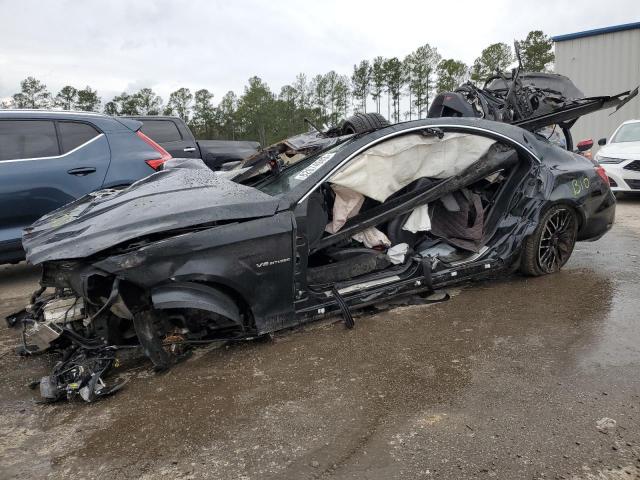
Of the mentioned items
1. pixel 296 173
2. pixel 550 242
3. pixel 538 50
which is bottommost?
pixel 550 242

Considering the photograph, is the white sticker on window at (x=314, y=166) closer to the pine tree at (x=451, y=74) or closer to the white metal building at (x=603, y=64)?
the white metal building at (x=603, y=64)

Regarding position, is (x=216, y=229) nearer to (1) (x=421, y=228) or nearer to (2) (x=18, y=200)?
(1) (x=421, y=228)

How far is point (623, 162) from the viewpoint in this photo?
356 inches

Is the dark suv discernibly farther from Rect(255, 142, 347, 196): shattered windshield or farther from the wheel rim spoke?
the wheel rim spoke

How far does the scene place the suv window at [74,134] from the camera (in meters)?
5.10

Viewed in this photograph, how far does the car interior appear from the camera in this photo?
356 centimetres

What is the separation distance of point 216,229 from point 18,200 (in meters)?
2.99

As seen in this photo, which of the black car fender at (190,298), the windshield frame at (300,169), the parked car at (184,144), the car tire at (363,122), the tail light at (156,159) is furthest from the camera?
the parked car at (184,144)

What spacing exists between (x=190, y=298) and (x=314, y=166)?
4.36ft

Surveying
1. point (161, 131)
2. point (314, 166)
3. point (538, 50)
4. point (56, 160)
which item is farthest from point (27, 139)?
point (538, 50)

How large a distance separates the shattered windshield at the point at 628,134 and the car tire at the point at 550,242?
6806 mm

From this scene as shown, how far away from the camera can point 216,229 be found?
2832mm

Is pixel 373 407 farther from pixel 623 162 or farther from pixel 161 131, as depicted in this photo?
pixel 623 162

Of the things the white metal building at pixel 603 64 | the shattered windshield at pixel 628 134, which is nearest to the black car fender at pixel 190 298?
the shattered windshield at pixel 628 134
